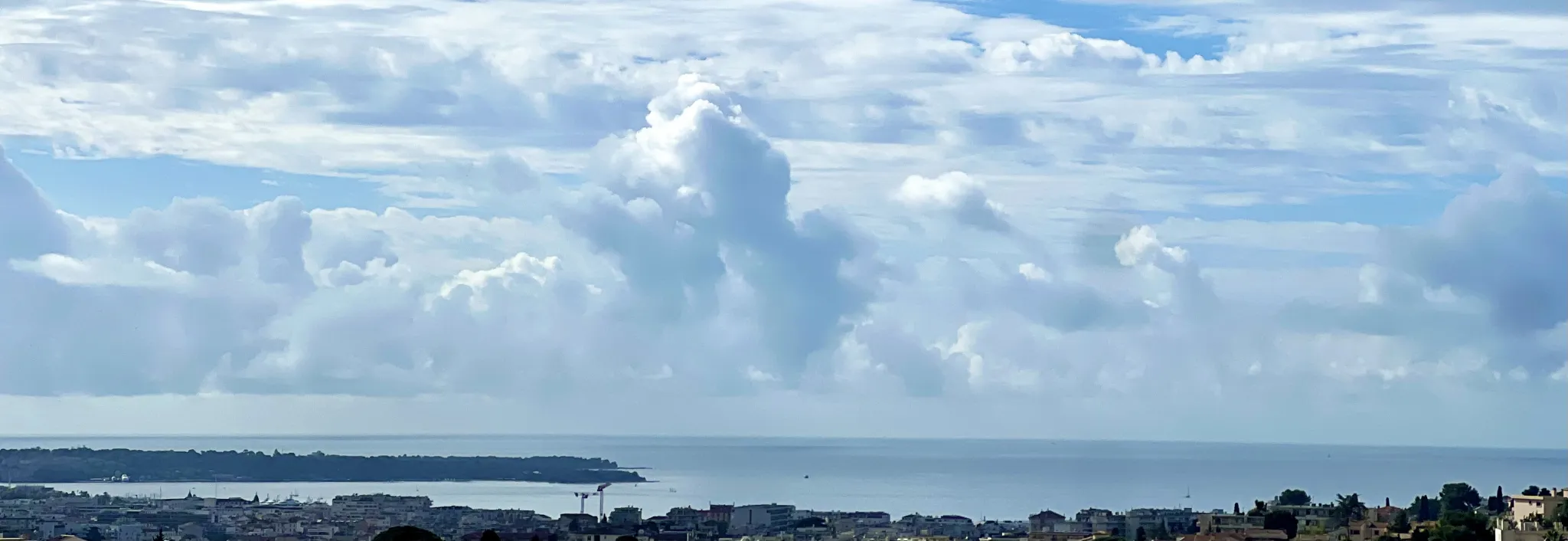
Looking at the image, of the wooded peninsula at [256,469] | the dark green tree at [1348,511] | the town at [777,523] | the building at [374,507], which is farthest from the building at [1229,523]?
the wooded peninsula at [256,469]

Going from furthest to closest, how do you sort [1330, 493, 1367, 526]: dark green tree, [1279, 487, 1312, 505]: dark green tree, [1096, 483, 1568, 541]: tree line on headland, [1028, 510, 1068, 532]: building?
1. [1028, 510, 1068, 532]: building
2. [1279, 487, 1312, 505]: dark green tree
3. [1330, 493, 1367, 526]: dark green tree
4. [1096, 483, 1568, 541]: tree line on headland

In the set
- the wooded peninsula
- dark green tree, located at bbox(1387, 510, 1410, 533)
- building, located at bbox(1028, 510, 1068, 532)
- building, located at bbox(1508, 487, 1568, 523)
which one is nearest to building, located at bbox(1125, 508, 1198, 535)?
building, located at bbox(1028, 510, 1068, 532)

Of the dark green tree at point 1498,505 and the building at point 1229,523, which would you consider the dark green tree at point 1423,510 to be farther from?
the building at point 1229,523

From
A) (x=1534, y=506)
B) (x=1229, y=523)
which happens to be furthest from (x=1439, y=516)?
(x=1534, y=506)

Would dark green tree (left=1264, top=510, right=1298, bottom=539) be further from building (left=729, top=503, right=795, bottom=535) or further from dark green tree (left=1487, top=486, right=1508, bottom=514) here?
building (left=729, top=503, right=795, bottom=535)

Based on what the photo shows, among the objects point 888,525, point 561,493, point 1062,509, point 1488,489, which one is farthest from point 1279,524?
point 561,493

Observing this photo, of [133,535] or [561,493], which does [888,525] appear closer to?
[133,535]
